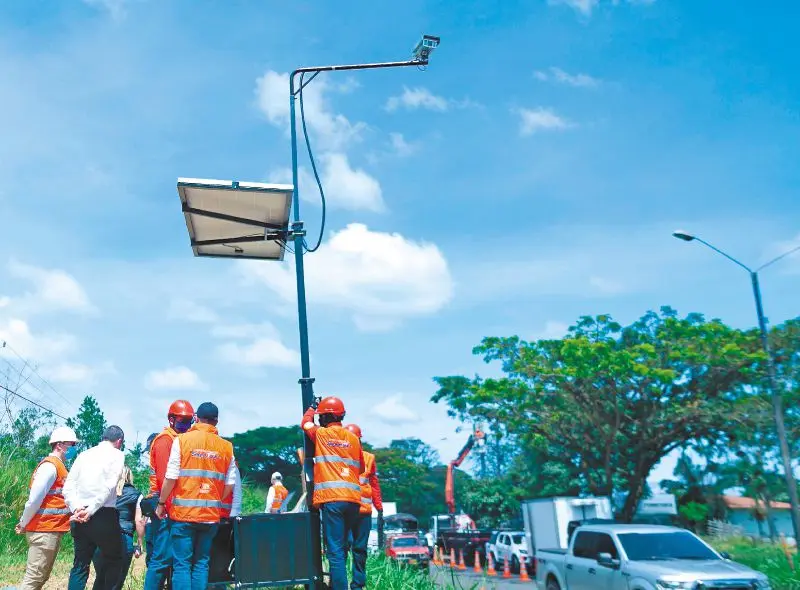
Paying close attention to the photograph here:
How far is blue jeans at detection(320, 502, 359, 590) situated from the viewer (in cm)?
645

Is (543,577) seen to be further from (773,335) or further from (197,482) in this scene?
(773,335)

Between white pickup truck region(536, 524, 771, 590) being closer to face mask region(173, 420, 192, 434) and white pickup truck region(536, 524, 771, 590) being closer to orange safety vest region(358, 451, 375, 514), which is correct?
orange safety vest region(358, 451, 375, 514)

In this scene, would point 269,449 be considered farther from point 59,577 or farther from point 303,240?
point 303,240

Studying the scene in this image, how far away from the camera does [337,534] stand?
6539 mm

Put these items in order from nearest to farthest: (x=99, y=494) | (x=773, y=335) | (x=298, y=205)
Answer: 1. (x=99, y=494)
2. (x=298, y=205)
3. (x=773, y=335)

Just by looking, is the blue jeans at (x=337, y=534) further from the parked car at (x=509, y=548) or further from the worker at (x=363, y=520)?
the parked car at (x=509, y=548)

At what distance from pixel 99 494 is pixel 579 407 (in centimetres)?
2884

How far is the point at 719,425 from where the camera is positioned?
31.3 metres

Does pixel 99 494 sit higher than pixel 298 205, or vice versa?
pixel 298 205

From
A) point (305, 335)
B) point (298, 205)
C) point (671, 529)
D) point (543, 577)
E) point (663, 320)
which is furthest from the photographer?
point (663, 320)

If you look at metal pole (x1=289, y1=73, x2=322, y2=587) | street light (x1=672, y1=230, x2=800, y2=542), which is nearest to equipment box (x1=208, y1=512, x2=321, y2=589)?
metal pole (x1=289, y1=73, x2=322, y2=587)

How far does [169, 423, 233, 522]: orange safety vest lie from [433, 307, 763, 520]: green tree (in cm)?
2636

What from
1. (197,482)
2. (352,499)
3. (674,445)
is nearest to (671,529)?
(352,499)

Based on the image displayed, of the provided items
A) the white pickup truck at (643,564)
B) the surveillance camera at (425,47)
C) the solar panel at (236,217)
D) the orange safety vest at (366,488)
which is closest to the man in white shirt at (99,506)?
the orange safety vest at (366,488)
